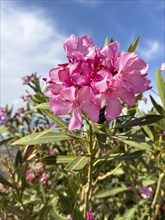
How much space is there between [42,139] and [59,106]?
0.25 m

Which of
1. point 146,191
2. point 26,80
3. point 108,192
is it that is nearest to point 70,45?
point 108,192

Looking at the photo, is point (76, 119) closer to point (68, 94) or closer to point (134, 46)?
point (68, 94)

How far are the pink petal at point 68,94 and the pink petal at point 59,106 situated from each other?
0.09 feet

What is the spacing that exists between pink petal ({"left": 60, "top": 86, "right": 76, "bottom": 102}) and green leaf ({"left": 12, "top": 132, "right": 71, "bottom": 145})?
27 centimetres

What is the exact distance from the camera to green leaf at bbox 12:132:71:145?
1.11 m

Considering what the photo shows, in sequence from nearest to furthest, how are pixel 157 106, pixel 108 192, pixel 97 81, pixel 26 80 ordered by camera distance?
pixel 97 81, pixel 157 106, pixel 108 192, pixel 26 80

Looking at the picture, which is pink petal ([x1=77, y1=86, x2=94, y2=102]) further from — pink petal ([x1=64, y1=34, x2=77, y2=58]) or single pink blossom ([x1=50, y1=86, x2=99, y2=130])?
pink petal ([x1=64, y1=34, x2=77, y2=58])

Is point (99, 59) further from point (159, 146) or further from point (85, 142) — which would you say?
point (159, 146)

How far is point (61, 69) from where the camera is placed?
35.5 inches

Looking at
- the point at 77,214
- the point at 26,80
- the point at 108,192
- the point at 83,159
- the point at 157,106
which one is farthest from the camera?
the point at 26,80

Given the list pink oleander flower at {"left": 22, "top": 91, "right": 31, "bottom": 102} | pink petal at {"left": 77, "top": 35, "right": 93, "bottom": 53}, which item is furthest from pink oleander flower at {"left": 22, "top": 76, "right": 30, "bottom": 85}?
pink petal at {"left": 77, "top": 35, "right": 93, "bottom": 53}

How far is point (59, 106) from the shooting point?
93cm

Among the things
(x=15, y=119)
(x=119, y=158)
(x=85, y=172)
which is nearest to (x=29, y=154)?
(x=85, y=172)

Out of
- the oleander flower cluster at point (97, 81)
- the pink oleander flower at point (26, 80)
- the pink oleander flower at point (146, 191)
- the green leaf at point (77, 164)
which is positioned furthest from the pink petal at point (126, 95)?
the pink oleander flower at point (26, 80)
